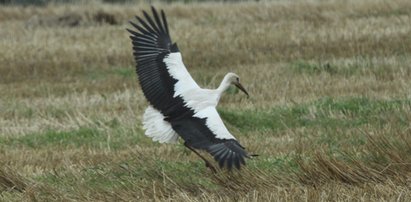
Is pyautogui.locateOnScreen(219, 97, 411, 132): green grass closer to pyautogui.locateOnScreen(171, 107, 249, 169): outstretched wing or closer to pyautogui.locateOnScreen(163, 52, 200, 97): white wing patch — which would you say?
pyautogui.locateOnScreen(163, 52, 200, 97): white wing patch

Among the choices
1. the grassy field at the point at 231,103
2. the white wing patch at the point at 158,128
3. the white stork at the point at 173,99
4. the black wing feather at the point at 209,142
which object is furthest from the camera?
the white wing patch at the point at 158,128

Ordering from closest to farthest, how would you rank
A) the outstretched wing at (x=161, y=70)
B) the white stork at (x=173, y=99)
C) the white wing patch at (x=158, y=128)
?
the white stork at (x=173, y=99) → the white wing patch at (x=158, y=128) → the outstretched wing at (x=161, y=70)

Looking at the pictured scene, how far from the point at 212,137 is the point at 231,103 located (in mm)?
5687

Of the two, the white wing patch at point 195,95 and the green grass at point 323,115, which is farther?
the green grass at point 323,115

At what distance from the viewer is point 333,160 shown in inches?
266

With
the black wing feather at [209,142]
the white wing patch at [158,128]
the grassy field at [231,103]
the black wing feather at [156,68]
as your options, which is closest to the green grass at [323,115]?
the grassy field at [231,103]

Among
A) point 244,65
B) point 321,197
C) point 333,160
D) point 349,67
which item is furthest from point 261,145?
point 244,65

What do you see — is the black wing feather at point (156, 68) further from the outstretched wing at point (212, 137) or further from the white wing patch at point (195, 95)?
the outstretched wing at point (212, 137)

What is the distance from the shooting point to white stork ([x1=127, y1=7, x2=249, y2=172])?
703 cm

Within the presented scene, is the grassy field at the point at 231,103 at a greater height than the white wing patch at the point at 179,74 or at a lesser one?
lesser

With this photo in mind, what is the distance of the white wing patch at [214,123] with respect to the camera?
22.2 feet

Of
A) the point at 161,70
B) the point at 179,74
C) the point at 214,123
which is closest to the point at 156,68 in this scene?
the point at 161,70

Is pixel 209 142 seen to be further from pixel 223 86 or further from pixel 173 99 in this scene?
pixel 223 86

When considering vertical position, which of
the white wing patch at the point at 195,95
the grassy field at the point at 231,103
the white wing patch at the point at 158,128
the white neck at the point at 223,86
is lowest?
the grassy field at the point at 231,103
